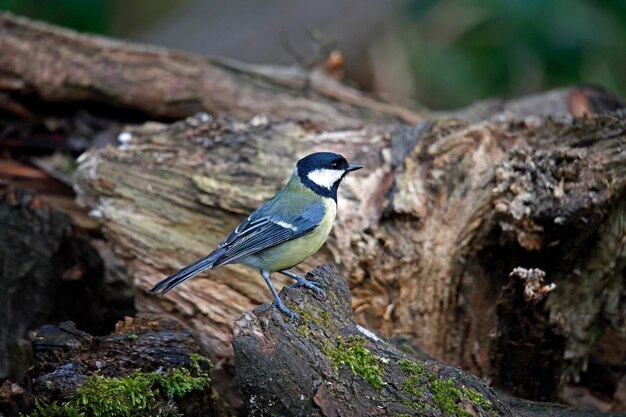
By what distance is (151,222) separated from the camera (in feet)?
13.0

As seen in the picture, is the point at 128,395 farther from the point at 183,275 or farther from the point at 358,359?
the point at 358,359

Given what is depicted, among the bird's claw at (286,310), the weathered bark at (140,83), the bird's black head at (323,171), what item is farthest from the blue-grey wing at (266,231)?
the weathered bark at (140,83)

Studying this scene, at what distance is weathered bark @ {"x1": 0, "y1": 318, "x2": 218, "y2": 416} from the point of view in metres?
2.79

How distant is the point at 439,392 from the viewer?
270 cm

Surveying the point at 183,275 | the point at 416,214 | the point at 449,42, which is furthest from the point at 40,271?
the point at 449,42

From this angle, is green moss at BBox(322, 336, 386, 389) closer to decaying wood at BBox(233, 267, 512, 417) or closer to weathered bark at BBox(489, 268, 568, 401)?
decaying wood at BBox(233, 267, 512, 417)

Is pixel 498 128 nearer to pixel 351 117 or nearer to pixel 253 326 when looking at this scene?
pixel 351 117

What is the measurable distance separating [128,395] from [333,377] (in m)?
0.73

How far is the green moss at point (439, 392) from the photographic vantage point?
2.64 meters

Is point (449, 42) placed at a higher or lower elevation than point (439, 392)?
higher

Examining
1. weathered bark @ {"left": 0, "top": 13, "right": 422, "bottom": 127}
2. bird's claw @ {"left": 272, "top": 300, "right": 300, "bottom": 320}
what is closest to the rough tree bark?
weathered bark @ {"left": 0, "top": 13, "right": 422, "bottom": 127}

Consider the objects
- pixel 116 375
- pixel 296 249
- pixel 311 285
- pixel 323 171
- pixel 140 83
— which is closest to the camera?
pixel 116 375

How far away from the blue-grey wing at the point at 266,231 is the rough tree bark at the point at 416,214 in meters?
0.42

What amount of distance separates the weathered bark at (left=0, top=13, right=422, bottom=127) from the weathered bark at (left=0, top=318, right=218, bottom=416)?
214 cm
